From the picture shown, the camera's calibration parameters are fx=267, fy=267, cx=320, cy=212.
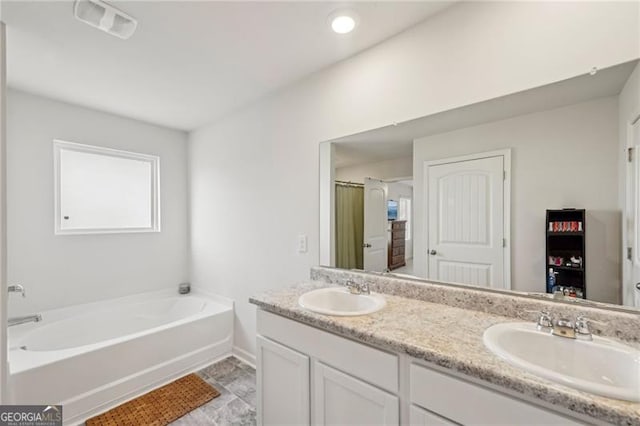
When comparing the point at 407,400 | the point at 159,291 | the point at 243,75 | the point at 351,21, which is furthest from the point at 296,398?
the point at 159,291

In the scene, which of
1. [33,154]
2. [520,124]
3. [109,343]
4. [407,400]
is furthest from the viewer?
[33,154]

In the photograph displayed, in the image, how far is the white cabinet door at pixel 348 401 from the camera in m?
1.02

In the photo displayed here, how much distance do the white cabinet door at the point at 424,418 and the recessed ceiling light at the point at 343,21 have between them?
1.77m

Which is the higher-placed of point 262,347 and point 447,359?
point 447,359

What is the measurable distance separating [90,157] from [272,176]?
193cm

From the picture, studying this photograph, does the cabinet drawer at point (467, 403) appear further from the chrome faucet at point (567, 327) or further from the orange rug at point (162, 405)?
the orange rug at point (162, 405)

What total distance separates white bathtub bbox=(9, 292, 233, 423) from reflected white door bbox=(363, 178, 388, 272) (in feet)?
5.46

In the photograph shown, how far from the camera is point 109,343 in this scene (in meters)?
1.96

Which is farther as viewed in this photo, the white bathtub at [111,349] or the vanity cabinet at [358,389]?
the white bathtub at [111,349]

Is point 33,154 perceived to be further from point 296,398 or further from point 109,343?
point 296,398

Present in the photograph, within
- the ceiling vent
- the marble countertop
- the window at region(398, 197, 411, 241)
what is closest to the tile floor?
the marble countertop

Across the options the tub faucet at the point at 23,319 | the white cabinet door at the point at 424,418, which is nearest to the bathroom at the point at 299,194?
the white cabinet door at the point at 424,418

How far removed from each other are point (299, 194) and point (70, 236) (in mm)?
2222

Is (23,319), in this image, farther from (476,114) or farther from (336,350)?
(476,114)
